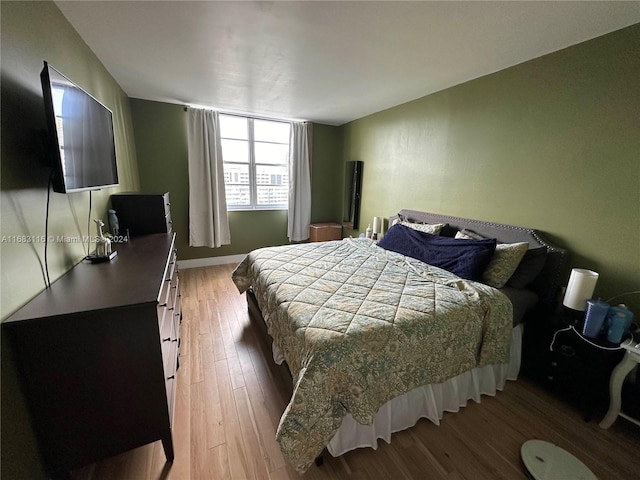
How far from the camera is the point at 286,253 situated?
2.70 m

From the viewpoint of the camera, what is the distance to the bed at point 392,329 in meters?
1.27

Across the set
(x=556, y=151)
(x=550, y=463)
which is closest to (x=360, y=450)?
(x=550, y=463)

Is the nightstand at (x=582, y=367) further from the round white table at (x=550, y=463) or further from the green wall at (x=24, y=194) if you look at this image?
the green wall at (x=24, y=194)

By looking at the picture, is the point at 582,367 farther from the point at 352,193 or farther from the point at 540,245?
the point at 352,193

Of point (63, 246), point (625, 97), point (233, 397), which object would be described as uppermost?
point (625, 97)

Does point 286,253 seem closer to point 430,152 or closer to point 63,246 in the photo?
point 63,246

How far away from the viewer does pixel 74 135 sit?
137cm

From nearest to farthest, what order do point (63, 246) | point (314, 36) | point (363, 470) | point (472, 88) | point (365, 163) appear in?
1. point (363, 470)
2. point (63, 246)
3. point (314, 36)
4. point (472, 88)
5. point (365, 163)

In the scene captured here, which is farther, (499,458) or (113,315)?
(499,458)

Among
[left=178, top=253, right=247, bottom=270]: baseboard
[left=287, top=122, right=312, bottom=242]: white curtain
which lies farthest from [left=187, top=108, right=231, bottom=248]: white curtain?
[left=287, top=122, right=312, bottom=242]: white curtain

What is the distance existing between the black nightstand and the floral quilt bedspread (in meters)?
0.30

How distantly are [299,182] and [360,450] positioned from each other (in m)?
3.90

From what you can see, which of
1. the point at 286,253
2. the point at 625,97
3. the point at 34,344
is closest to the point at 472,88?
the point at 625,97

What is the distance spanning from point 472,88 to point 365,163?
186 cm
